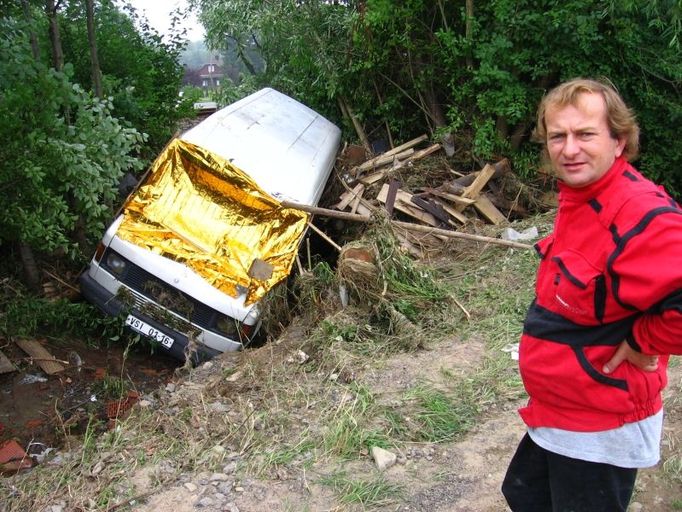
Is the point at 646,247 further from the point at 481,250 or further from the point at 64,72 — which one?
the point at 481,250

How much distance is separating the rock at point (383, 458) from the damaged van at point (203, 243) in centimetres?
243

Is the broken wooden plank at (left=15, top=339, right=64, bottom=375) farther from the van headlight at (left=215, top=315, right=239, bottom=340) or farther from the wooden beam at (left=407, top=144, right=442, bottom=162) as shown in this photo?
the wooden beam at (left=407, top=144, right=442, bottom=162)

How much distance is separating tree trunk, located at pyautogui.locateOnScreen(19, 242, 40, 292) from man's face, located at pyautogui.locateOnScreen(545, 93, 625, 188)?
6680 mm

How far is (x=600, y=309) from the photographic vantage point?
5.74ft

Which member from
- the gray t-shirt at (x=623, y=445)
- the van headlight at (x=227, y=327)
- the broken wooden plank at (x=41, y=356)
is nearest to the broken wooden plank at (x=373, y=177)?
the van headlight at (x=227, y=327)

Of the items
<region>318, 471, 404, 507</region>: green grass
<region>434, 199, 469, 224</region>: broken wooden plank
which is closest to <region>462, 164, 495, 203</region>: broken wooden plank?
<region>434, 199, 469, 224</region>: broken wooden plank

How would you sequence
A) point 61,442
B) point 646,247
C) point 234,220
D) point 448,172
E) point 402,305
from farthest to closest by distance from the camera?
point 448,172, point 234,220, point 402,305, point 61,442, point 646,247

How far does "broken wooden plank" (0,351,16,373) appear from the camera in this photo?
5.79m

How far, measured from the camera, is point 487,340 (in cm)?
532

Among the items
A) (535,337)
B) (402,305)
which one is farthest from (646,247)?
(402,305)

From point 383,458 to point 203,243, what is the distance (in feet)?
10.5

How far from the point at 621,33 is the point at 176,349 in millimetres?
7291

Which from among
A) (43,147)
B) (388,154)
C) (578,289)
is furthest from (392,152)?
(578,289)

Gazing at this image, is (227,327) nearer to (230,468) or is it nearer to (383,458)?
(230,468)
